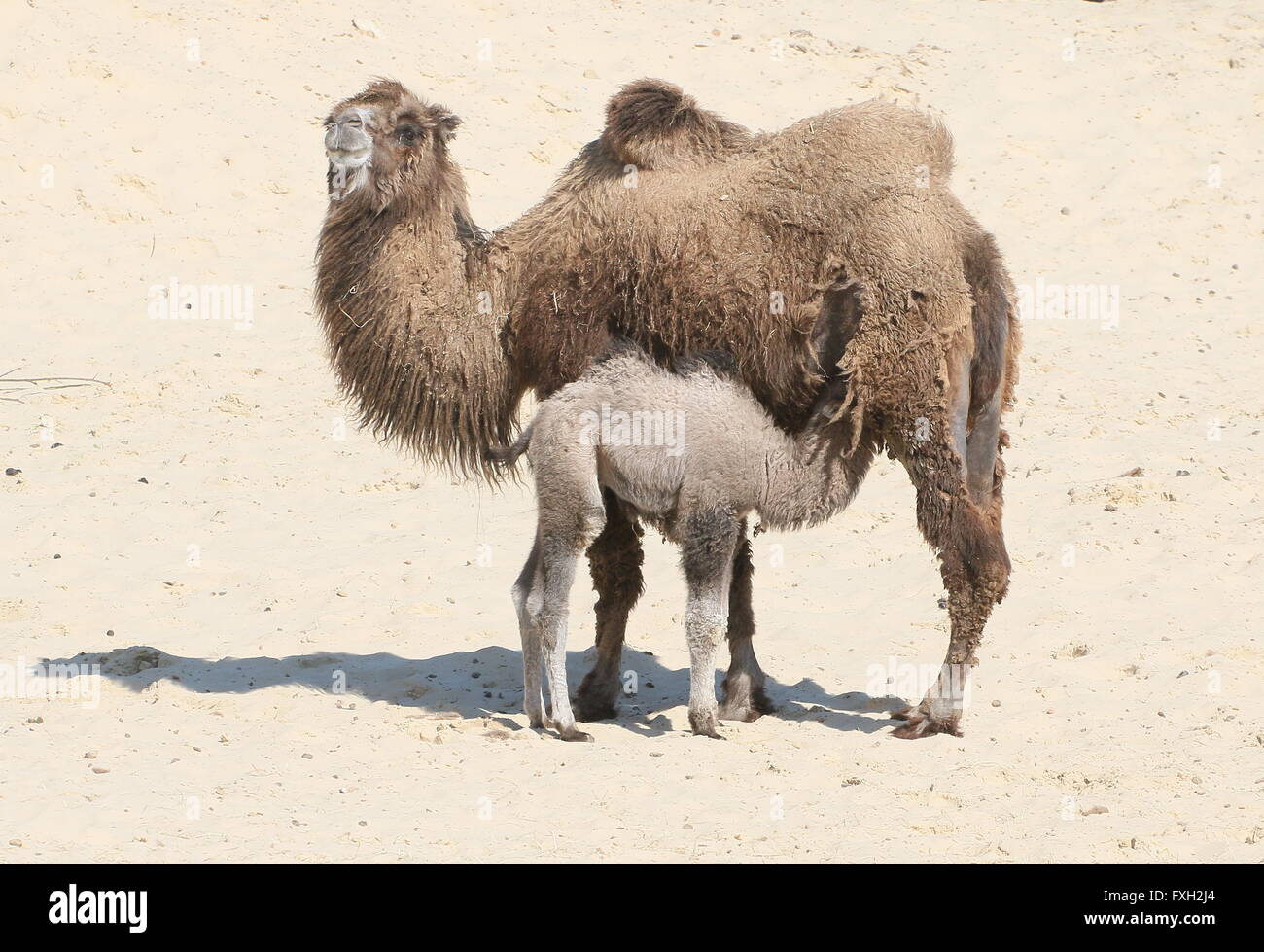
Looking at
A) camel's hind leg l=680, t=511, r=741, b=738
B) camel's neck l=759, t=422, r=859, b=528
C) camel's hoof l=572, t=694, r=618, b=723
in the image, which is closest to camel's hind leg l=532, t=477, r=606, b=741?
camel's hind leg l=680, t=511, r=741, b=738

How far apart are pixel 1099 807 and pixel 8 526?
7.14m

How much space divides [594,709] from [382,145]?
317cm

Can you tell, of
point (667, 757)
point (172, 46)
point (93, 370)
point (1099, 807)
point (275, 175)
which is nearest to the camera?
point (1099, 807)

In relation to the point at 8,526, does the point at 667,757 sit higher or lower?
lower

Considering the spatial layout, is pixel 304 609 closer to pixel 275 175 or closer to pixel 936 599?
pixel 936 599

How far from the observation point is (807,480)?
819 cm

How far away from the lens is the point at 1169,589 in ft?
32.2

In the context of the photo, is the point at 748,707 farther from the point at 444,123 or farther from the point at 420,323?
the point at 444,123

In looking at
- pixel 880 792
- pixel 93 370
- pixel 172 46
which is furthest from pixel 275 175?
pixel 880 792

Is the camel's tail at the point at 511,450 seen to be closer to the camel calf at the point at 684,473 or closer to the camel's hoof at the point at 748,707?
the camel calf at the point at 684,473

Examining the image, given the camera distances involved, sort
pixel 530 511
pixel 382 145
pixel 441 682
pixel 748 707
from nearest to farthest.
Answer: pixel 382 145, pixel 748 707, pixel 441 682, pixel 530 511

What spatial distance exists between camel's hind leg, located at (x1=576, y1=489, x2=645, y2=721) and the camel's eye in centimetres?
223

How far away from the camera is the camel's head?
8.59 metres

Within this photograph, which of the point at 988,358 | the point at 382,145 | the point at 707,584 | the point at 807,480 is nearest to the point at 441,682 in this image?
the point at 707,584
